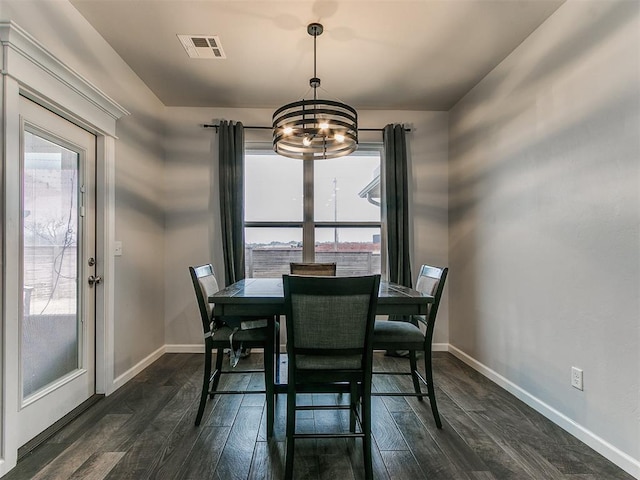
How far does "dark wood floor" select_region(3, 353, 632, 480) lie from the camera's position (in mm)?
1742

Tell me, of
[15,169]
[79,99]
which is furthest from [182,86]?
[15,169]

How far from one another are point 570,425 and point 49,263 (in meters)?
3.38

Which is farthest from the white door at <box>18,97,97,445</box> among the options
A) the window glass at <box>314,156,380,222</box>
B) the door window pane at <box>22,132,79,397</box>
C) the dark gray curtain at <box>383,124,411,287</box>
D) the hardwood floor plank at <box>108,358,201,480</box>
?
the dark gray curtain at <box>383,124,411,287</box>

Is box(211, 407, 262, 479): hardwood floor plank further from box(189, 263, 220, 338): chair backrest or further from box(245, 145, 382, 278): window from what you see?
box(245, 145, 382, 278): window

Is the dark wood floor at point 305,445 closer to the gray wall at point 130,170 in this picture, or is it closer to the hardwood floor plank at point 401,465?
the hardwood floor plank at point 401,465

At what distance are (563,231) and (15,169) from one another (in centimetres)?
318

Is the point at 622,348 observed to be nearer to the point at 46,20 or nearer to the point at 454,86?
the point at 454,86

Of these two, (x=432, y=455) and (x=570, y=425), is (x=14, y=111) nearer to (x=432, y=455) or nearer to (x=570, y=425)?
(x=432, y=455)

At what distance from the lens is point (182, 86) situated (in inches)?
129

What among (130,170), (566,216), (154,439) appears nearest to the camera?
(154,439)

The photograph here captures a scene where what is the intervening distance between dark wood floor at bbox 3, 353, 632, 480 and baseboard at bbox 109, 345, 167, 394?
0.40 ft

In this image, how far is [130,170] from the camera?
300 centimetres

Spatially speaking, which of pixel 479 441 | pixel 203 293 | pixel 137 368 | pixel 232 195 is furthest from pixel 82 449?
pixel 232 195

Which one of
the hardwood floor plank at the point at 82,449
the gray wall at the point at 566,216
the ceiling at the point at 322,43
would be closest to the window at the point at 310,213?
the ceiling at the point at 322,43
